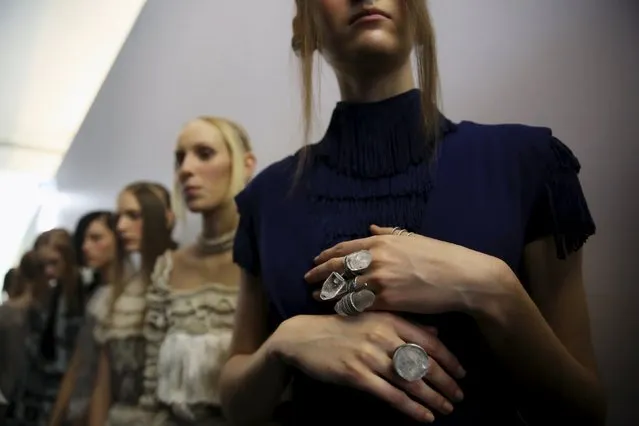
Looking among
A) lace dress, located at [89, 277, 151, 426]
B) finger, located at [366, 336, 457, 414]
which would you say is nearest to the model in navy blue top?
finger, located at [366, 336, 457, 414]

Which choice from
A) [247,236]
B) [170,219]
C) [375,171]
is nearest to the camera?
[375,171]

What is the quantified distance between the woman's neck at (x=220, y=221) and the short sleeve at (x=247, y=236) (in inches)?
2.4

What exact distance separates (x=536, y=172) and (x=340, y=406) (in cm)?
32

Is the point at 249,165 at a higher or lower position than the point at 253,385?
higher

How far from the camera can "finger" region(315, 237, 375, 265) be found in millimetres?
668

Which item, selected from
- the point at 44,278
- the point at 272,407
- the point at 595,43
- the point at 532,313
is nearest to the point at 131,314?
the point at 44,278

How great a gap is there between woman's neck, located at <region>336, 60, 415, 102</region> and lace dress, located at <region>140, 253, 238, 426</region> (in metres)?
0.32

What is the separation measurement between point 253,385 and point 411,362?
0.76 feet

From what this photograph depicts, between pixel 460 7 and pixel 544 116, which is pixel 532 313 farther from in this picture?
pixel 460 7

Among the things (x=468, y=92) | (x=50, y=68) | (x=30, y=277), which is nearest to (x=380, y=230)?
(x=468, y=92)

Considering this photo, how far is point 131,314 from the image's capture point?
0.91 m

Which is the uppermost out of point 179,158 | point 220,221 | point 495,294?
point 179,158

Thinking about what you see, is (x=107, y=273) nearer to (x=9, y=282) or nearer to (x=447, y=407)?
(x=9, y=282)

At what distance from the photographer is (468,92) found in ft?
2.55
